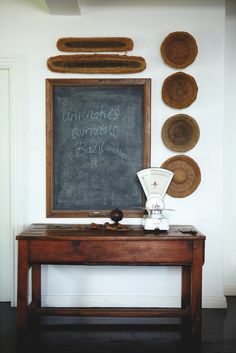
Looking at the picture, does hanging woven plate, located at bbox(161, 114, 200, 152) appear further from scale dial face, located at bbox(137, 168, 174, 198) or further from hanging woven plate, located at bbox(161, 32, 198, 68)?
hanging woven plate, located at bbox(161, 32, 198, 68)

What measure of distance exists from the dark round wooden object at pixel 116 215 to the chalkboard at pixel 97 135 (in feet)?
0.75

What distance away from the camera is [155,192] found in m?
3.09

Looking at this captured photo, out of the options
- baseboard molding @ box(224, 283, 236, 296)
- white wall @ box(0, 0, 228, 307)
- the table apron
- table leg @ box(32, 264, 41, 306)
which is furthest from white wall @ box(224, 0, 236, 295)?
table leg @ box(32, 264, 41, 306)

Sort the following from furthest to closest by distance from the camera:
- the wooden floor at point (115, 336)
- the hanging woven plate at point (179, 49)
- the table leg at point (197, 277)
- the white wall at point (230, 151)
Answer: the white wall at point (230, 151) < the hanging woven plate at point (179, 49) < the table leg at point (197, 277) < the wooden floor at point (115, 336)

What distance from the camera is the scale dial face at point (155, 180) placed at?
308 cm

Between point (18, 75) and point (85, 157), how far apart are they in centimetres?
91

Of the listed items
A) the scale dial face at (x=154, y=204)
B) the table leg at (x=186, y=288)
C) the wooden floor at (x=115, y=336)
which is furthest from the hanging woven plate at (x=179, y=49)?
the wooden floor at (x=115, y=336)

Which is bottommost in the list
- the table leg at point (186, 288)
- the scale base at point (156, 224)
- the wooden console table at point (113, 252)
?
the table leg at point (186, 288)

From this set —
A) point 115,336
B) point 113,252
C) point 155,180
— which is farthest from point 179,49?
point 115,336

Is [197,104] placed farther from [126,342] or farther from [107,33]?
[126,342]

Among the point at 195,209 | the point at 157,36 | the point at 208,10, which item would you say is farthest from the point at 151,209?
the point at 208,10

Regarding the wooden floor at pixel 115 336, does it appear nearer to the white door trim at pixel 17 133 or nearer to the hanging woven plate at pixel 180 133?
the white door trim at pixel 17 133

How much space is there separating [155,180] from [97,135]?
645mm

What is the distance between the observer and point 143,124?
3242mm
